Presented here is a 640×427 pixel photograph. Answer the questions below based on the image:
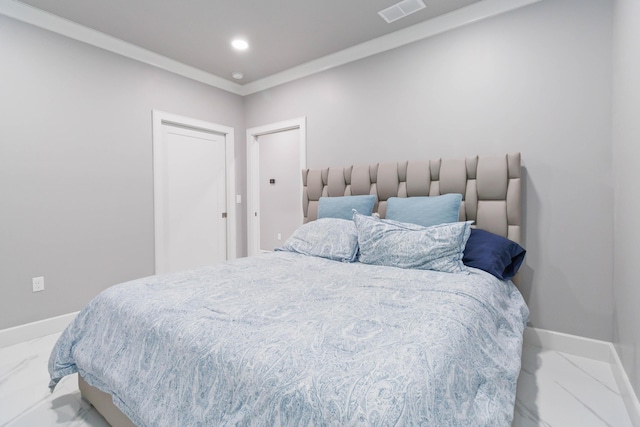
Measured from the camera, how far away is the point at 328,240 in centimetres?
250

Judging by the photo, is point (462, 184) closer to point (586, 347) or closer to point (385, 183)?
point (385, 183)

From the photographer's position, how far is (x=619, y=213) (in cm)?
194

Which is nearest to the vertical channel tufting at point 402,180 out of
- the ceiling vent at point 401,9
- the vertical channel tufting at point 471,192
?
the vertical channel tufting at point 471,192

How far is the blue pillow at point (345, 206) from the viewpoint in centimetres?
282

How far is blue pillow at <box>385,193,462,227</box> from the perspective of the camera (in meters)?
2.32

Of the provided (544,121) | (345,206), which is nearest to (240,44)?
(345,206)

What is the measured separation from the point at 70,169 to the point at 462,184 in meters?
3.30

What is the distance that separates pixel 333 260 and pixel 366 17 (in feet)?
6.65

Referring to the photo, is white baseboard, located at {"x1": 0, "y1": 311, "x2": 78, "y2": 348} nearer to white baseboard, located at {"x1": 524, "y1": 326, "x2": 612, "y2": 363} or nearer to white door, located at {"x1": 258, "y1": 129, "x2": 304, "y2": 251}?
white door, located at {"x1": 258, "y1": 129, "x2": 304, "y2": 251}

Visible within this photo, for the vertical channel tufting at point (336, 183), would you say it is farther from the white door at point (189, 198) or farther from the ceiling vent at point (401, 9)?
the white door at point (189, 198)

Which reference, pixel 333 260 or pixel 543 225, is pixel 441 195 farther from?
pixel 333 260

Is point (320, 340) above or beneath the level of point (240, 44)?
beneath

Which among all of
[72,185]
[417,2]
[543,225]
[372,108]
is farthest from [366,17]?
[72,185]

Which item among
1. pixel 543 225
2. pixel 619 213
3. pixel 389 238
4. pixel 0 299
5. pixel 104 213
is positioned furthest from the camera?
pixel 104 213
